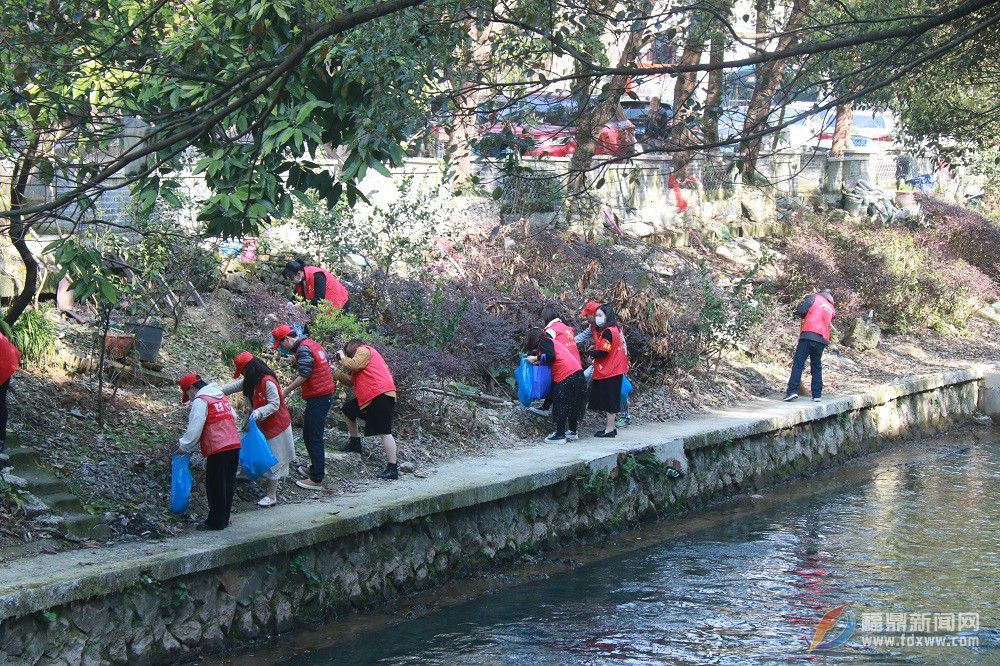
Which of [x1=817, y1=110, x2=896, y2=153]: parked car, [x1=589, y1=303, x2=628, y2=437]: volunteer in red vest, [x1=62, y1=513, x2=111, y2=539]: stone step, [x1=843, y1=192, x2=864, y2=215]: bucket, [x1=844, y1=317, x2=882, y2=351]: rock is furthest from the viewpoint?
[x1=817, y1=110, x2=896, y2=153]: parked car

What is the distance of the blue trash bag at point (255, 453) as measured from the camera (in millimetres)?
9711

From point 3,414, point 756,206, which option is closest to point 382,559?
point 3,414

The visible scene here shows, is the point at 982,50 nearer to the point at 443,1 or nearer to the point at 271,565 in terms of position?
the point at 443,1

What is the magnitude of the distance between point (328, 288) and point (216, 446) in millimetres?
4579

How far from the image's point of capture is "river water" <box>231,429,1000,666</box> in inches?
346

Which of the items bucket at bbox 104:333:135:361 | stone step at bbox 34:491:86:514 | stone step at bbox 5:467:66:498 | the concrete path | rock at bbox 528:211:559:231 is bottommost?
the concrete path

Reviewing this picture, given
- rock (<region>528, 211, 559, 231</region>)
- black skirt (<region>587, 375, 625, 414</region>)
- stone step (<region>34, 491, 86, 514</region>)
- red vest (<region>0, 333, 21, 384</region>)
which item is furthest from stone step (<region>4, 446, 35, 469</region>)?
rock (<region>528, 211, 559, 231</region>)

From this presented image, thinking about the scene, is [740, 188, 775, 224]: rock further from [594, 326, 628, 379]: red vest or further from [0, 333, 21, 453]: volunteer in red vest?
[0, 333, 21, 453]: volunteer in red vest

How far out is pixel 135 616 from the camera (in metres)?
7.95

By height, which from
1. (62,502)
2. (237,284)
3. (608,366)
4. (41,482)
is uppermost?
(237,284)

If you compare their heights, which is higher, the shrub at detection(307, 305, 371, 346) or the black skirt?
the shrub at detection(307, 305, 371, 346)

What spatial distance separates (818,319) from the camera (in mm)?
16422

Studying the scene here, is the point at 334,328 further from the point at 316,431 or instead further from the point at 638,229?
the point at 638,229

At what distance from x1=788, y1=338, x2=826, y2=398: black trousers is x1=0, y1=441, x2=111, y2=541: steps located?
35.3ft
